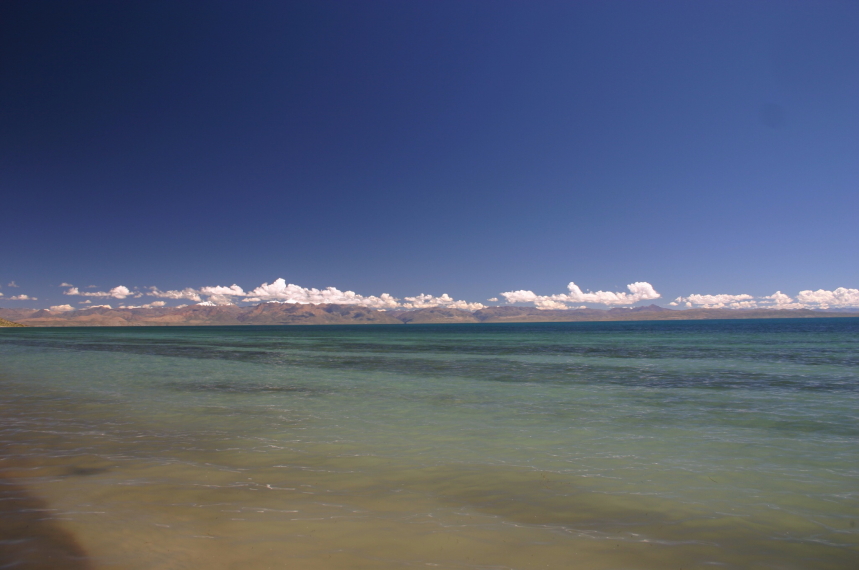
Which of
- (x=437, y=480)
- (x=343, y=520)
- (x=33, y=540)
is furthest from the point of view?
(x=437, y=480)

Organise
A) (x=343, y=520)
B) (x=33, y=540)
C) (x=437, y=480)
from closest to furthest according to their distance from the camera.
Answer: (x=33, y=540)
(x=343, y=520)
(x=437, y=480)

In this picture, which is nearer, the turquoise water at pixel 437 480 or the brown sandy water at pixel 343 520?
the brown sandy water at pixel 343 520

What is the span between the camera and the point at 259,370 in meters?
27.6

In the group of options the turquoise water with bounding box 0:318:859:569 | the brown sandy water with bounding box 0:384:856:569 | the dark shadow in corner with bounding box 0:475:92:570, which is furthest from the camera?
the turquoise water with bounding box 0:318:859:569

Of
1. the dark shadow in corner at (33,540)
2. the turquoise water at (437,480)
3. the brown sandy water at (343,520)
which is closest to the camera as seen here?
the dark shadow in corner at (33,540)

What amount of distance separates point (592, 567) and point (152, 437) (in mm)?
10306

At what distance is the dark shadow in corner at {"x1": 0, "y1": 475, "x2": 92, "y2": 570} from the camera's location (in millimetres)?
4672

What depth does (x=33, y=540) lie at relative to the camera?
516 cm

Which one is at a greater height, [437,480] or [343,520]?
[343,520]

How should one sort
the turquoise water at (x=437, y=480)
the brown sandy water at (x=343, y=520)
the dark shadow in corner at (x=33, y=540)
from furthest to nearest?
the turquoise water at (x=437, y=480), the brown sandy water at (x=343, y=520), the dark shadow in corner at (x=33, y=540)

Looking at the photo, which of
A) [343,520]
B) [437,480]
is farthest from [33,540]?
[437,480]

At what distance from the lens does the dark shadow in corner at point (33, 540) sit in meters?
4.67

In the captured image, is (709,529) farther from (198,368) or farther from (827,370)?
(198,368)

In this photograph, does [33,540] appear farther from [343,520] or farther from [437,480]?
[437,480]
